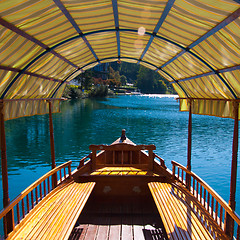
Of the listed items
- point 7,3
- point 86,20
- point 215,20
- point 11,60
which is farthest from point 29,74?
point 215,20

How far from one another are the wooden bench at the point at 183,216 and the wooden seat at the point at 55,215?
1893 millimetres

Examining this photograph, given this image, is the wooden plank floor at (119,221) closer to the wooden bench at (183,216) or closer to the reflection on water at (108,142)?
the wooden bench at (183,216)

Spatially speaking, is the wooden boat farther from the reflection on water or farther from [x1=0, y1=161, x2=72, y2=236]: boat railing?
the reflection on water

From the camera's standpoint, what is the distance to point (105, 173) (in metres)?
7.21

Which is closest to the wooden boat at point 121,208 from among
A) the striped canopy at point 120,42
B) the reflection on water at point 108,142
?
the striped canopy at point 120,42

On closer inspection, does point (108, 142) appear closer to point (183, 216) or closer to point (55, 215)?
point (55, 215)

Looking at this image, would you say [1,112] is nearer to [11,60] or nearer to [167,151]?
[11,60]

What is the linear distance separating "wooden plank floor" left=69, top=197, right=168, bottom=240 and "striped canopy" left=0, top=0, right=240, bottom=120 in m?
3.17

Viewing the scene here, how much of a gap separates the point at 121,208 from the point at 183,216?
2112 mm

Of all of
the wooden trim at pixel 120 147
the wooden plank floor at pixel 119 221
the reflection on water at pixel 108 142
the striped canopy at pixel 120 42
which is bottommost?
the reflection on water at pixel 108 142

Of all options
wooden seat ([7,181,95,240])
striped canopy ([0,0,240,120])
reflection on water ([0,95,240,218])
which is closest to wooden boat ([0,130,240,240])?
wooden seat ([7,181,95,240])

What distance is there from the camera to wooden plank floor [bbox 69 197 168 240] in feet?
16.8

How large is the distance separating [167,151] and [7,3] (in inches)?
756

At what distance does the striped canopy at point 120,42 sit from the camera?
3.50 metres
